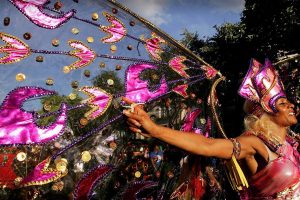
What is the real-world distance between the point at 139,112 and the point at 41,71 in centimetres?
79

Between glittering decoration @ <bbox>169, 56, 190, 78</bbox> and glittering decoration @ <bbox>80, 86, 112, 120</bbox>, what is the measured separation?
839mm

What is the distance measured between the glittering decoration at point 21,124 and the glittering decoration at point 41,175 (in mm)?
150

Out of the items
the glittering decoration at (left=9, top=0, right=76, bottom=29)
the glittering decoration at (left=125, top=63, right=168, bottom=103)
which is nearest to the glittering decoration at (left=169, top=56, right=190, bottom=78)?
the glittering decoration at (left=125, top=63, right=168, bottom=103)

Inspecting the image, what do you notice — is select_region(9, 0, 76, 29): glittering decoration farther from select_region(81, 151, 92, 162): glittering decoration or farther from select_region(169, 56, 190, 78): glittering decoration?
select_region(169, 56, 190, 78): glittering decoration

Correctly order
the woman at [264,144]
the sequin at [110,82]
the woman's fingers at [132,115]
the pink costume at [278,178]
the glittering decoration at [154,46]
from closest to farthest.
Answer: the woman's fingers at [132,115]
the woman at [264,144]
the sequin at [110,82]
the pink costume at [278,178]
the glittering decoration at [154,46]

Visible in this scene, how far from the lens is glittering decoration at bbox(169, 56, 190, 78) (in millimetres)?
3090

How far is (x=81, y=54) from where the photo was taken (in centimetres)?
240

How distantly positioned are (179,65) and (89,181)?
51.8 inches

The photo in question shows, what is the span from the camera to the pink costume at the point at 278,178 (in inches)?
108

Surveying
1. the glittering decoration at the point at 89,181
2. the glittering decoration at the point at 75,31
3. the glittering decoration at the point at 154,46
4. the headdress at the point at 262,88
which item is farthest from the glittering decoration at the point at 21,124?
the headdress at the point at 262,88

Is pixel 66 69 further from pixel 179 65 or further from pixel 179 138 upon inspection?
pixel 179 65

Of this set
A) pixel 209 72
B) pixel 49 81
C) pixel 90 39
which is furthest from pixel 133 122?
pixel 209 72

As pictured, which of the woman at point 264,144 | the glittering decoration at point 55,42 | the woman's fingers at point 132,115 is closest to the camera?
the woman's fingers at point 132,115

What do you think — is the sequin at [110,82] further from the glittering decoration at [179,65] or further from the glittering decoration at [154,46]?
the glittering decoration at [179,65]
